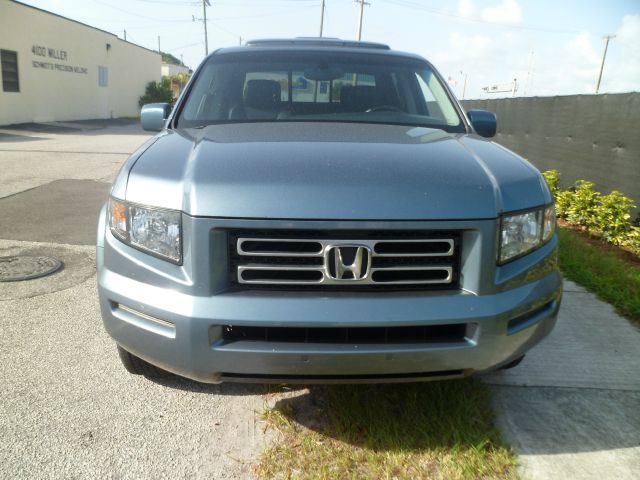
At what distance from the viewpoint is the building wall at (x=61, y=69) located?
22.0m

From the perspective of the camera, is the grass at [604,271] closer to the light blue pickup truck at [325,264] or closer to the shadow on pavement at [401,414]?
the shadow on pavement at [401,414]

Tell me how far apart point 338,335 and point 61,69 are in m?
28.3

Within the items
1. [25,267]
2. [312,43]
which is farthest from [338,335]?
[25,267]

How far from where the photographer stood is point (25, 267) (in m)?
4.43

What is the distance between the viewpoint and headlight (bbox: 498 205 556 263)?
2.09m

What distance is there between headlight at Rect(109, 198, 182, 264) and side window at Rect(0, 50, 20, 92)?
22936mm

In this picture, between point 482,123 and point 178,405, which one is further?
point 482,123

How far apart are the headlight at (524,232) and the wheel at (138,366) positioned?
1.68m

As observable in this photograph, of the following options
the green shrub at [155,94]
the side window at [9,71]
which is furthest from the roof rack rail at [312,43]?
the green shrub at [155,94]

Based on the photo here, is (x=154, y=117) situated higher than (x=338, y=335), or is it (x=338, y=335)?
(x=154, y=117)

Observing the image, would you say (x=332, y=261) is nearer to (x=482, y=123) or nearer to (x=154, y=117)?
(x=482, y=123)

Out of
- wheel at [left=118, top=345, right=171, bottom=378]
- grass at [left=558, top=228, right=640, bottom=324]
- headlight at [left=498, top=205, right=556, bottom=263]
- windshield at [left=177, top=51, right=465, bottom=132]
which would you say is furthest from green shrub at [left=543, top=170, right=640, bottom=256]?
wheel at [left=118, top=345, right=171, bottom=378]

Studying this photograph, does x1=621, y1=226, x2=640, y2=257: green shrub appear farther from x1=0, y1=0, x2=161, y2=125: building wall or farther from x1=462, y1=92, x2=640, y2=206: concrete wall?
x1=0, y1=0, x2=161, y2=125: building wall

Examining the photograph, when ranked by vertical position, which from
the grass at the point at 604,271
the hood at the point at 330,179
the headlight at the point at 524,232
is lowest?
the grass at the point at 604,271
